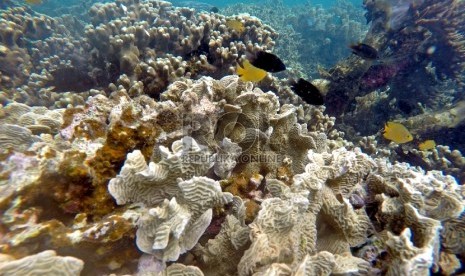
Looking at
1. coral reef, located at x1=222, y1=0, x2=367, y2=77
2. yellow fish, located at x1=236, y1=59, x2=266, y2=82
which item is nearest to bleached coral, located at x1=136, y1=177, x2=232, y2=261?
yellow fish, located at x1=236, y1=59, x2=266, y2=82

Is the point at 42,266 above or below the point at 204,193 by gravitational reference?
below

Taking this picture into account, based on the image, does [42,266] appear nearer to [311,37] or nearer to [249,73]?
[249,73]

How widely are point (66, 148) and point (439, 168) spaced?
612 centimetres

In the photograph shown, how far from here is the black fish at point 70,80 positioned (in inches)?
178

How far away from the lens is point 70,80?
456cm

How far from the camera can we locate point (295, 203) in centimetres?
188

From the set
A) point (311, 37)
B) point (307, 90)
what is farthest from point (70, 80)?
point (311, 37)

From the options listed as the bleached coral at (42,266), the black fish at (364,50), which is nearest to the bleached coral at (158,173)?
the bleached coral at (42,266)

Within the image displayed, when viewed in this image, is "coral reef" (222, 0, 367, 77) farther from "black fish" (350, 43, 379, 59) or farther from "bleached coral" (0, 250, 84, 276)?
"bleached coral" (0, 250, 84, 276)

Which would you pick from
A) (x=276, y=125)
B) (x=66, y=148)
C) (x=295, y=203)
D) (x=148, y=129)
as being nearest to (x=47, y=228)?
(x=66, y=148)

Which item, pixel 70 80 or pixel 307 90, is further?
pixel 70 80

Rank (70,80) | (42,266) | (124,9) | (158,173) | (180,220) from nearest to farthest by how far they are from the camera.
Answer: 1. (42,266)
2. (180,220)
3. (158,173)
4. (70,80)
5. (124,9)

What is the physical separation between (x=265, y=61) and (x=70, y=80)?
126 inches

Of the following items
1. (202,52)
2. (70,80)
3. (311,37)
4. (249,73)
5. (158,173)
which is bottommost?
(158,173)
